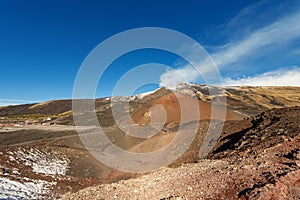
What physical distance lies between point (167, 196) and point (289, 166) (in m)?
4.88

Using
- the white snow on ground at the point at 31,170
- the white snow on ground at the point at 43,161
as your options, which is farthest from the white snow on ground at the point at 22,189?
the white snow on ground at the point at 43,161

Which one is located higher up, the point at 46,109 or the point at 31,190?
the point at 46,109

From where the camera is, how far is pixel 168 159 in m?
23.4

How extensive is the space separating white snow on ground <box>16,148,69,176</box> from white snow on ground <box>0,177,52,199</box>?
3285 mm

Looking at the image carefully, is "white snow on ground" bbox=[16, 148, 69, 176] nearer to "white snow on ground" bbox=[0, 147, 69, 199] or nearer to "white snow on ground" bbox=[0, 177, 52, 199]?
"white snow on ground" bbox=[0, 147, 69, 199]

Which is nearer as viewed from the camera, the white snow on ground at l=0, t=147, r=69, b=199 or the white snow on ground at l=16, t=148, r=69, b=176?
the white snow on ground at l=0, t=147, r=69, b=199

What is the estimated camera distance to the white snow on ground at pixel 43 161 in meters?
22.3

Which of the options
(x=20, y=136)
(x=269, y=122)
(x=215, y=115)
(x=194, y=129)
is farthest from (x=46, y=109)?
(x=269, y=122)

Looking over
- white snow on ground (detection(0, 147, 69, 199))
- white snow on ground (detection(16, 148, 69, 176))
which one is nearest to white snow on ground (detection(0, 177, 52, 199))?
white snow on ground (detection(0, 147, 69, 199))

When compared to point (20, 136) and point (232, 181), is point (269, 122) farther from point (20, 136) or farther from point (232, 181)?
point (20, 136)

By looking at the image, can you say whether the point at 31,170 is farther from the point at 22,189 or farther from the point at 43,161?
the point at 22,189

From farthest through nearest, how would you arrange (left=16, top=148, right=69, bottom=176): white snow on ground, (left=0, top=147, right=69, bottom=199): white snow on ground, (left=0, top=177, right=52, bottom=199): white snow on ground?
(left=16, top=148, right=69, bottom=176): white snow on ground → (left=0, top=147, right=69, bottom=199): white snow on ground → (left=0, top=177, right=52, bottom=199): white snow on ground

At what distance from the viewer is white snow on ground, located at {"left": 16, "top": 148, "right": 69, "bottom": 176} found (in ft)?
73.3

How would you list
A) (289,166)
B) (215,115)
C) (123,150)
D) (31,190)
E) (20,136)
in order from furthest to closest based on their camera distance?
(20,136)
(215,115)
(123,150)
(31,190)
(289,166)
